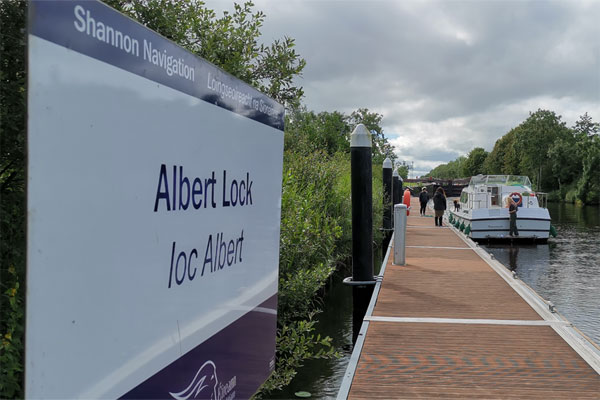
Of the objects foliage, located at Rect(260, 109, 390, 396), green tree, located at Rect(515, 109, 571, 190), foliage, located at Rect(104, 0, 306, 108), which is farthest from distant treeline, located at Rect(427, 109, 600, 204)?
foliage, located at Rect(104, 0, 306, 108)

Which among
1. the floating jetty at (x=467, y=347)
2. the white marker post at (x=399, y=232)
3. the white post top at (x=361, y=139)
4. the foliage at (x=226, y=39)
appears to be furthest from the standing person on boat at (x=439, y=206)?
the foliage at (x=226, y=39)

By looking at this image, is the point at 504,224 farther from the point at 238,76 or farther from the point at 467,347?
the point at 238,76

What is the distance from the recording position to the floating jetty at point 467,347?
493cm

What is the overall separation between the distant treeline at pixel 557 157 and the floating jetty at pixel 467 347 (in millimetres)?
57016

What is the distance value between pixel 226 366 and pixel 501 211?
70.4 ft

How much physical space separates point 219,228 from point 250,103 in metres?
0.61

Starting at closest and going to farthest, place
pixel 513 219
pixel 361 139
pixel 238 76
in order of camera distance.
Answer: pixel 238 76 < pixel 361 139 < pixel 513 219

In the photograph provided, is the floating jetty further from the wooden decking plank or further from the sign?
the sign

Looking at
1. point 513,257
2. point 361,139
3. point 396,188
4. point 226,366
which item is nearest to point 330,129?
point 396,188

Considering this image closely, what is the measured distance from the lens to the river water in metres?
7.80

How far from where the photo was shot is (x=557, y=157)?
71938 mm

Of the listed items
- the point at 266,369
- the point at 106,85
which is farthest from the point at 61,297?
the point at 266,369

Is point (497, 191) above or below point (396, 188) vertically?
below

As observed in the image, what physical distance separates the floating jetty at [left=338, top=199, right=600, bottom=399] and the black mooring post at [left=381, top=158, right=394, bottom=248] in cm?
1049
